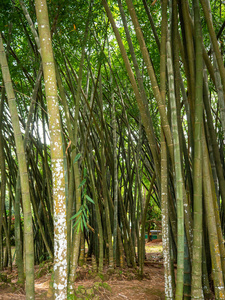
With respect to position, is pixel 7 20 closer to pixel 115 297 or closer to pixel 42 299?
pixel 42 299

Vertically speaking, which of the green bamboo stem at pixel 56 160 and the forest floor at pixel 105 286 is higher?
the green bamboo stem at pixel 56 160

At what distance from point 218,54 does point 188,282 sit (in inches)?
60.3

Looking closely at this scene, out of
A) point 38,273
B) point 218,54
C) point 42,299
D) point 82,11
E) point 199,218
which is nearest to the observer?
point 199,218

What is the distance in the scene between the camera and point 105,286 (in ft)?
8.08

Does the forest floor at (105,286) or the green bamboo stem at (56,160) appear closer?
the green bamboo stem at (56,160)

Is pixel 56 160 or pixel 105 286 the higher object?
pixel 56 160

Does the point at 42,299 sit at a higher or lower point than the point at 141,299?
higher

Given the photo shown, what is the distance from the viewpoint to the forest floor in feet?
7.27

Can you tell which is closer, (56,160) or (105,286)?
(56,160)

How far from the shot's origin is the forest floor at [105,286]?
7.27ft

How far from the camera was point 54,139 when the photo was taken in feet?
4.01

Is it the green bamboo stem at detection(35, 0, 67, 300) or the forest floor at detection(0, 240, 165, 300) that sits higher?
the green bamboo stem at detection(35, 0, 67, 300)

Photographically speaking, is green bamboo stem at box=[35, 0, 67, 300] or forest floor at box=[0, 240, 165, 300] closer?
green bamboo stem at box=[35, 0, 67, 300]

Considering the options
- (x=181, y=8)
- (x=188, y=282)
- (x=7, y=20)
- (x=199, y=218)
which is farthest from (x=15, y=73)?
(x=188, y=282)
